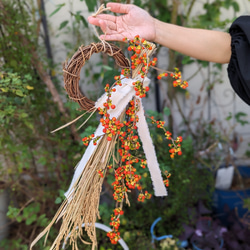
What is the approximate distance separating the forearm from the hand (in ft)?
0.15

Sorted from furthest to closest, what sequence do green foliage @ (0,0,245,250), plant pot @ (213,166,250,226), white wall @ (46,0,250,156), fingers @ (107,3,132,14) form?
1. white wall @ (46,0,250,156)
2. plant pot @ (213,166,250,226)
3. green foliage @ (0,0,245,250)
4. fingers @ (107,3,132,14)

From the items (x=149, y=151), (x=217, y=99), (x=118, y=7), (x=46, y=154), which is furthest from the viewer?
(x=217, y=99)

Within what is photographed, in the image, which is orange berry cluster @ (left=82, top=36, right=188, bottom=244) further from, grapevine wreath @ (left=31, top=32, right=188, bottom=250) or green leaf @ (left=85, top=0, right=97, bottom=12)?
green leaf @ (left=85, top=0, right=97, bottom=12)

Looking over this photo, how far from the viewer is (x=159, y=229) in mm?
1492

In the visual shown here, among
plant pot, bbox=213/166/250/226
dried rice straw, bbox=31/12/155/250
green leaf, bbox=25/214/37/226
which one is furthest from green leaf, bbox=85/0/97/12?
plant pot, bbox=213/166/250/226

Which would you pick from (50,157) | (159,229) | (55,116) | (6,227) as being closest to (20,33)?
(55,116)

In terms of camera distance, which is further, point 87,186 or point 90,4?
point 90,4

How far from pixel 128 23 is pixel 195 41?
11.4 inches

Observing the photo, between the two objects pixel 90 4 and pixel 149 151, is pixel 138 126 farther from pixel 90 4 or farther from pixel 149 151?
pixel 90 4

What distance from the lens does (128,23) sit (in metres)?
0.98

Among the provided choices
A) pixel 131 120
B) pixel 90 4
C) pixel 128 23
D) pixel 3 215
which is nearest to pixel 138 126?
pixel 131 120

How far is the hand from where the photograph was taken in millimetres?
953

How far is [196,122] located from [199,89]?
0.28m

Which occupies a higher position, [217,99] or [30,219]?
[217,99]
